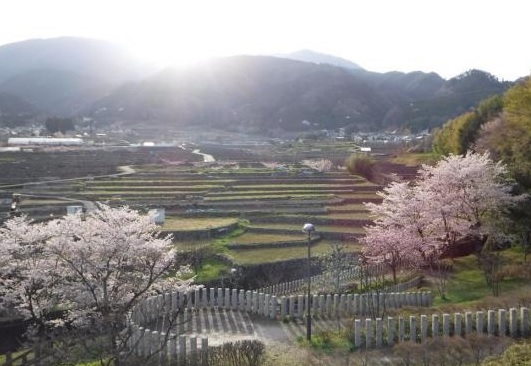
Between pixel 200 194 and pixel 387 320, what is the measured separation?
27.8 metres

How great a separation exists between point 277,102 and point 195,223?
474 feet

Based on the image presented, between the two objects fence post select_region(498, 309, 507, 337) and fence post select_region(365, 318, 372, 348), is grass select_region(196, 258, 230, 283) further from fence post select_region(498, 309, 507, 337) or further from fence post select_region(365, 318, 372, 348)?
fence post select_region(498, 309, 507, 337)

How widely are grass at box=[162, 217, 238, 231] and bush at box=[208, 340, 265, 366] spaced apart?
17.5m

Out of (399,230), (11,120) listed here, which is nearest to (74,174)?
(399,230)

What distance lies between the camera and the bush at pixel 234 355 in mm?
10961

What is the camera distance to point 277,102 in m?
172

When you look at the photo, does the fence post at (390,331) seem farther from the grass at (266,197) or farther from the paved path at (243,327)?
the grass at (266,197)

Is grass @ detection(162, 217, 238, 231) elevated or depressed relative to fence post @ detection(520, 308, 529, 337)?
depressed

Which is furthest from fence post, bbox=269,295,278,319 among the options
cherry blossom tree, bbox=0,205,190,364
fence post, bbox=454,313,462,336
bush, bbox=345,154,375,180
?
bush, bbox=345,154,375,180

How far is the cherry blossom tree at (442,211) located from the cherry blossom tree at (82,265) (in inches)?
349

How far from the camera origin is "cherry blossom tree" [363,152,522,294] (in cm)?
2009

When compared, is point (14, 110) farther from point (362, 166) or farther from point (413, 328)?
point (413, 328)

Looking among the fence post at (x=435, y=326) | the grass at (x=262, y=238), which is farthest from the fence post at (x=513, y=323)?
the grass at (x=262, y=238)

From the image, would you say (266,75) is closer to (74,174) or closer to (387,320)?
(74,174)
